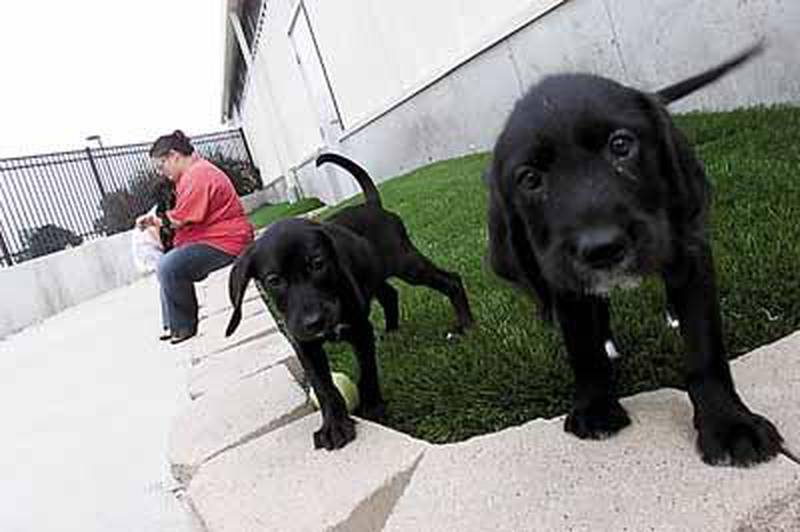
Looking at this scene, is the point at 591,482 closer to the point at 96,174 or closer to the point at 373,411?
the point at 373,411

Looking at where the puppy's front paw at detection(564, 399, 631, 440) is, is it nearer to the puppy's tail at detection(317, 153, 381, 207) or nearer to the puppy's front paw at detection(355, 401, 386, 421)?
the puppy's front paw at detection(355, 401, 386, 421)

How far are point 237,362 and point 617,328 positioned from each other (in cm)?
234

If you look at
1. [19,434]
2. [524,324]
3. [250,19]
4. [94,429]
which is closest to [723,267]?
[524,324]

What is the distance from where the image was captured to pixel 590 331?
210 cm

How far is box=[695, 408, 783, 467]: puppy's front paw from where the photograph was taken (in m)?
1.71

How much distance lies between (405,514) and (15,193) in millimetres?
16141

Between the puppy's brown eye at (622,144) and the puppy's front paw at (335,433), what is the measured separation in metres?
1.38

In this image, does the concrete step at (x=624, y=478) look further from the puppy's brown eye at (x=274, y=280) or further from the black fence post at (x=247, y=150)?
the black fence post at (x=247, y=150)

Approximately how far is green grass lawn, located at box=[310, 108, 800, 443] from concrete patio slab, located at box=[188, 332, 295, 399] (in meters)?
0.32

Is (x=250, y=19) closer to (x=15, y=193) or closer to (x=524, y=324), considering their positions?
(x=15, y=193)

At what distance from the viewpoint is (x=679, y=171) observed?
186cm

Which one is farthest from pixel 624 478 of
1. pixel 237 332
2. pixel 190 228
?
pixel 190 228

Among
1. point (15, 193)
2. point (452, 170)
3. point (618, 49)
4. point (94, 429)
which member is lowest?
point (94, 429)

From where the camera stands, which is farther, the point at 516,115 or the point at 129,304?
the point at 129,304
